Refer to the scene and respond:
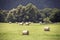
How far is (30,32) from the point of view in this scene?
8.75 feet

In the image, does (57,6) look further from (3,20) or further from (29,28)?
(3,20)

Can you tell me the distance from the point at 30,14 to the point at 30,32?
0.26 metres

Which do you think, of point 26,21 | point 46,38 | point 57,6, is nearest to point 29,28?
point 26,21

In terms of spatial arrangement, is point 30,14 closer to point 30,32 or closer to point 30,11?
point 30,11

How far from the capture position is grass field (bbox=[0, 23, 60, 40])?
8.63 ft

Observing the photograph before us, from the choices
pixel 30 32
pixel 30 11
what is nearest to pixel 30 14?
pixel 30 11

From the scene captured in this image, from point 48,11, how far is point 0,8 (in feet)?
2.28

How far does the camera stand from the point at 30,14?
8.91 feet

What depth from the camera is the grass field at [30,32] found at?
8.63 ft

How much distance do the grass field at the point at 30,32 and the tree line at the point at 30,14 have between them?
0.25 ft

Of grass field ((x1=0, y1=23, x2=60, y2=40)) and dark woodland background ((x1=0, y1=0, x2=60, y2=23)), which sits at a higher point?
dark woodland background ((x1=0, y1=0, x2=60, y2=23))

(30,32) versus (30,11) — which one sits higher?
(30,11)

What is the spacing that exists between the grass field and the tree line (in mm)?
75

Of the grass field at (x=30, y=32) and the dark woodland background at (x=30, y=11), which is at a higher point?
the dark woodland background at (x=30, y=11)
